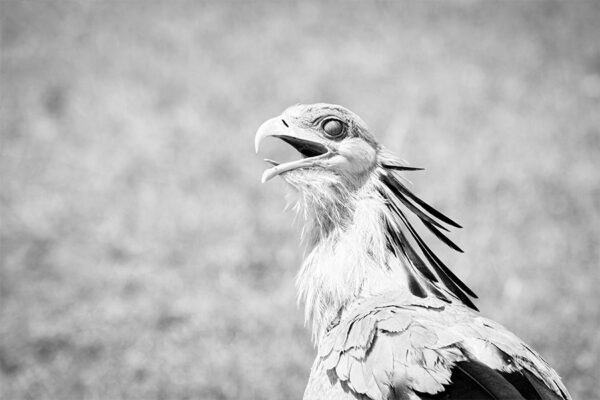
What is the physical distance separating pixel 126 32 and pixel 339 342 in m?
8.11

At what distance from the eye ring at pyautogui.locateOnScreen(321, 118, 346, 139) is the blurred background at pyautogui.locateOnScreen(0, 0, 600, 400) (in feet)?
7.27

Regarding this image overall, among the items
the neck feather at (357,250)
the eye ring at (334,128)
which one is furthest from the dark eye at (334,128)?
the neck feather at (357,250)

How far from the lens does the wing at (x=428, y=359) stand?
7.27 ft

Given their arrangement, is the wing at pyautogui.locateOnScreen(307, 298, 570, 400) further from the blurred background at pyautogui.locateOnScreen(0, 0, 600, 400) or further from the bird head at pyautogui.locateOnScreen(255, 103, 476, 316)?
the blurred background at pyautogui.locateOnScreen(0, 0, 600, 400)

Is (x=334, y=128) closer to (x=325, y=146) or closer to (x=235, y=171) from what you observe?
(x=325, y=146)

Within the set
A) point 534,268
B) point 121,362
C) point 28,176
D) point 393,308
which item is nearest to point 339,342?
point 393,308

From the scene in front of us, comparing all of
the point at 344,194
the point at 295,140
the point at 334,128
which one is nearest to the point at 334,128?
the point at 334,128

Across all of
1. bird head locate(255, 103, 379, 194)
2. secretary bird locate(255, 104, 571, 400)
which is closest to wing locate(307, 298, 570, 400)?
secretary bird locate(255, 104, 571, 400)

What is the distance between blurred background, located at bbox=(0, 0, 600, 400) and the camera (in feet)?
15.0

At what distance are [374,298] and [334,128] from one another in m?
0.89

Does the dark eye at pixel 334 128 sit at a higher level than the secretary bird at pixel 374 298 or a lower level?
higher

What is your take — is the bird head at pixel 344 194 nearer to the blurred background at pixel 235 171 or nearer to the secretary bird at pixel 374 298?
the secretary bird at pixel 374 298

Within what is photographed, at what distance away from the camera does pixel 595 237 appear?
565 cm

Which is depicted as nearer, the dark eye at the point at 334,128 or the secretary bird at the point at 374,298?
the secretary bird at the point at 374,298
